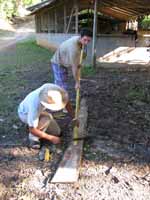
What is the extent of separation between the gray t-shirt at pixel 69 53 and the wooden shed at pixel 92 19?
5338 millimetres

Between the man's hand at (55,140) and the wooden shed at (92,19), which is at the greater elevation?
the wooden shed at (92,19)

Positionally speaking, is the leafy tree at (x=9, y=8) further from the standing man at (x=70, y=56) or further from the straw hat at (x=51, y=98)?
the straw hat at (x=51, y=98)

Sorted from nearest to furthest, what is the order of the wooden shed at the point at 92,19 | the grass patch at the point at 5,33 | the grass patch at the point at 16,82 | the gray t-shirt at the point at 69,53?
the gray t-shirt at the point at 69,53
the grass patch at the point at 16,82
the wooden shed at the point at 92,19
the grass patch at the point at 5,33

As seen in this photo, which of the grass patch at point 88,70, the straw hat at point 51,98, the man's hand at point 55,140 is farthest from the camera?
the grass patch at point 88,70

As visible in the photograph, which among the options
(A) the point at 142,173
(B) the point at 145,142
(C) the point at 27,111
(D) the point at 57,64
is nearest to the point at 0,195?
(C) the point at 27,111

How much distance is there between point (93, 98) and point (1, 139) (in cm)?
258

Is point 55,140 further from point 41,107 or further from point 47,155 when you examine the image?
point 41,107

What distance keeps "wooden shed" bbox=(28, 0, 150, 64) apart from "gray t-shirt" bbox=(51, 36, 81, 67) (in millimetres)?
5338

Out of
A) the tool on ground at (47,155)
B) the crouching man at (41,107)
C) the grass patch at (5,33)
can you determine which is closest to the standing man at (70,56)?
the crouching man at (41,107)

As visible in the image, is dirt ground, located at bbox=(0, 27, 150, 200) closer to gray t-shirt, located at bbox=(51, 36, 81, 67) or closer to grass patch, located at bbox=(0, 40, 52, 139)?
grass patch, located at bbox=(0, 40, 52, 139)

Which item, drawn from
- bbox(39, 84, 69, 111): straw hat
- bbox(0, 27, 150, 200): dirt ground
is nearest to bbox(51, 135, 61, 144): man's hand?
bbox(0, 27, 150, 200): dirt ground

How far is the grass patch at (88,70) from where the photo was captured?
9947 millimetres

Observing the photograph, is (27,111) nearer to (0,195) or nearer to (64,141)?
(64,141)

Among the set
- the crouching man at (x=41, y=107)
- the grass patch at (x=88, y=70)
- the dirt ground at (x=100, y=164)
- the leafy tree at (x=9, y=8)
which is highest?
the leafy tree at (x=9, y=8)
